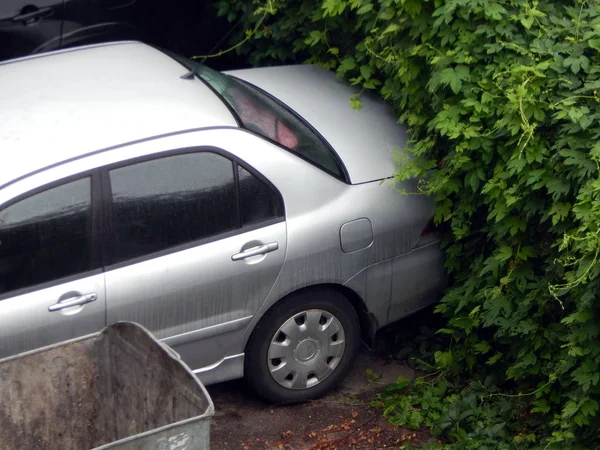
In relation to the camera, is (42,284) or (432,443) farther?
(432,443)

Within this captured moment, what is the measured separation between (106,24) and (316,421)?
345cm

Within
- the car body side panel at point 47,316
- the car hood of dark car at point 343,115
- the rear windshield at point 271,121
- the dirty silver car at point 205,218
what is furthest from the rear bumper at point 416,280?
the car body side panel at point 47,316

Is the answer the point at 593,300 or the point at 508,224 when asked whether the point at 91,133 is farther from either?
the point at 593,300

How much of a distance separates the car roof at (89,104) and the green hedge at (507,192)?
3.48ft

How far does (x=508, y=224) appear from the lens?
14.4ft

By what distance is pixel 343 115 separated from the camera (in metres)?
5.06

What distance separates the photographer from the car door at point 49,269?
3.87 m

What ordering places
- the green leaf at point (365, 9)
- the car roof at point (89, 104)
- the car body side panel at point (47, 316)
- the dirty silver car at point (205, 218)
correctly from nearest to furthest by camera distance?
the car body side panel at point (47, 316) → the dirty silver car at point (205, 218) → the car roof at point (89, 104) → the green leaf at point (365, 9)

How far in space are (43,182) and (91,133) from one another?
381mm

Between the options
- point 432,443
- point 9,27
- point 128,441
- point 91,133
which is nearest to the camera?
point 128,441

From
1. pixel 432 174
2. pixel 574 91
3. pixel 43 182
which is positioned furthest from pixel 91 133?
pixel 574 91

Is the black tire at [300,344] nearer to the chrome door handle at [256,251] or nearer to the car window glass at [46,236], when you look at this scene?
the chrome door handle at [256,251]

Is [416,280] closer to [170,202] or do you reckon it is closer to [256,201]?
[256,201]

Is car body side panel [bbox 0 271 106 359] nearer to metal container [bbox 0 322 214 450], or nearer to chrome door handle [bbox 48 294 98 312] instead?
chrome door handle [bbox 48 294 98 312]
